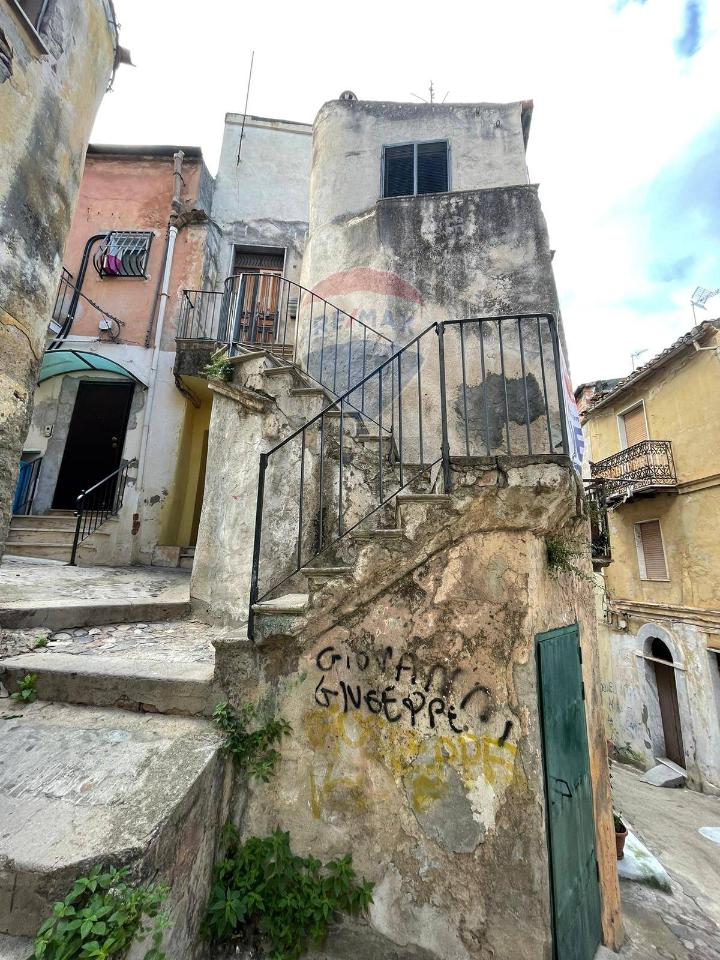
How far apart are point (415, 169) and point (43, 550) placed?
934cm

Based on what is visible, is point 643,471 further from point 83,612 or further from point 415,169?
point 83,612

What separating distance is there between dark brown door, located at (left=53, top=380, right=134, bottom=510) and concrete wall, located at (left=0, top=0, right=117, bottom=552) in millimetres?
8261

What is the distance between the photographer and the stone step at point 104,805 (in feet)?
6.02

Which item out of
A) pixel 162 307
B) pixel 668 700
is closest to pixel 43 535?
pixel 162 307

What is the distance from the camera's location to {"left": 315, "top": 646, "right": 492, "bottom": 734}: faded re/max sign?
2807 mm

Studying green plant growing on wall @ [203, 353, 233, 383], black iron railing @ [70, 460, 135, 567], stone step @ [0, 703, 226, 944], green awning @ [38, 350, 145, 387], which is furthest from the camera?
green awning @ [38, 350, 145, 387]

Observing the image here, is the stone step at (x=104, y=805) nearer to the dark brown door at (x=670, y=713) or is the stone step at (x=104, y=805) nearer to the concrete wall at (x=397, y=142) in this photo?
the concrete wall at (x=397, y=142)

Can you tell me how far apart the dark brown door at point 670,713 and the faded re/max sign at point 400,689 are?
12.3 meters

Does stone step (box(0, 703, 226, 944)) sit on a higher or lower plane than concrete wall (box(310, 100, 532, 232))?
lower

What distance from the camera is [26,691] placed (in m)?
2.90

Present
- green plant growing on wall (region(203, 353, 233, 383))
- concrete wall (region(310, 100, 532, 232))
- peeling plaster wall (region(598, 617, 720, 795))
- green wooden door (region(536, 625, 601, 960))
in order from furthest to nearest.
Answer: peeling plaster wall (region(598, 617, 720, 795)), concrete wall (region(310, 100, 532, 232)), green plant growing on wall (region(203, 353, 233, 383)), green wooden door (region(536, 625, 601, 960))

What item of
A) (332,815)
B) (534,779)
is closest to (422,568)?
(534,779)

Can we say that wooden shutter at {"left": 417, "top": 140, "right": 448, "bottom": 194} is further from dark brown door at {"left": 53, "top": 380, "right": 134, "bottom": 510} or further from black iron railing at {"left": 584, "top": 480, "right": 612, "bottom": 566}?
dark brown door at {"left": 53, "top": 380, "right": 134, "bottom": 510}

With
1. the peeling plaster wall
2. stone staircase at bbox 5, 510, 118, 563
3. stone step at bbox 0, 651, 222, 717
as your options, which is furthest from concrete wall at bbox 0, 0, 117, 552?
the peeling plaster wall
